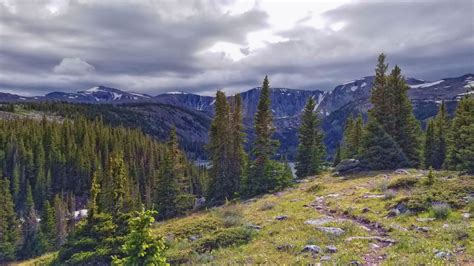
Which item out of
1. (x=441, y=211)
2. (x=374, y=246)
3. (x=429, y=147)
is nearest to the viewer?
(x=374, y=246)

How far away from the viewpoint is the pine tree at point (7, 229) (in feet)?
249

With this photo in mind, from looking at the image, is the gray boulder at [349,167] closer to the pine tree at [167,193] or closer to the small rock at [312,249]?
the pine tree at [167,193]

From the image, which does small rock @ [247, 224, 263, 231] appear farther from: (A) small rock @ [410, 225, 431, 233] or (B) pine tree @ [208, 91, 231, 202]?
(B) pine tree @ [208, 91, 231, 202]

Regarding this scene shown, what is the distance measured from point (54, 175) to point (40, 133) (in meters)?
20.6

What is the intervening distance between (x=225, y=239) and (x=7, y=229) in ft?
262

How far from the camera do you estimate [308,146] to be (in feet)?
194

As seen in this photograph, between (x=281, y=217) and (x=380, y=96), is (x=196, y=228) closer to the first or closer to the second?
(x=281, y=217)

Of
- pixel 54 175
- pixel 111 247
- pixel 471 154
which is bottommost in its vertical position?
pixel 54 175

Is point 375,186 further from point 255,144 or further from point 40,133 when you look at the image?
point 40,133

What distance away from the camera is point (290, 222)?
22984 mm

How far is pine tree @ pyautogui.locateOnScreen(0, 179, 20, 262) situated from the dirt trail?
7520 centimetres

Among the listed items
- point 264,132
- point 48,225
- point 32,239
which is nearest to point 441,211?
point 264,132

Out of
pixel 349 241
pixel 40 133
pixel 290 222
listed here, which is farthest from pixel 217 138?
pixel 40 133

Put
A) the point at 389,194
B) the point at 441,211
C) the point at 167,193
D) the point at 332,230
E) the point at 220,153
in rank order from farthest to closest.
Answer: the point at 220,153 → the point at 167,193 → the point at 389,194 → the point at 441,211 → the point at 332,230
